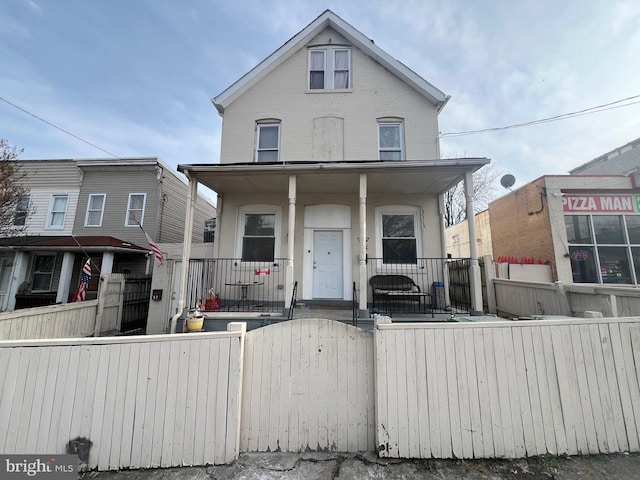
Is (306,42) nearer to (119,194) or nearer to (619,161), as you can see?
(119,194)

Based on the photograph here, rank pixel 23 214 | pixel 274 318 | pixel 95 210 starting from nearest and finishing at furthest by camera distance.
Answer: pixel 274 318 < pixel 23 214 < pixel 95 210

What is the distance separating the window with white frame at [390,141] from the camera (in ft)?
24.9

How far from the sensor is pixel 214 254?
711 cm

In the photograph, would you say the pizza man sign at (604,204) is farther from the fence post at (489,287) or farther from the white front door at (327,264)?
the white front door at (327,264)

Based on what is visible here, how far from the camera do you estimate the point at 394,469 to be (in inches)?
88.4

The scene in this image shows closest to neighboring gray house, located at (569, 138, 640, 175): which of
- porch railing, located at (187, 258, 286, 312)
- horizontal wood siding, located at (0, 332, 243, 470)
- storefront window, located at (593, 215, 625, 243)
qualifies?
storefront window, located at (593, 215, 625, 243)

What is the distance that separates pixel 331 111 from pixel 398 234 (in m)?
4.27

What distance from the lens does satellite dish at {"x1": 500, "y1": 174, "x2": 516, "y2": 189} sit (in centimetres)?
1001

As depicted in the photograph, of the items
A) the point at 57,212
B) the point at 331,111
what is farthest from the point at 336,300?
the point at 57,212

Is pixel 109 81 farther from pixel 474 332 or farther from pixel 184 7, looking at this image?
pixel 474 332

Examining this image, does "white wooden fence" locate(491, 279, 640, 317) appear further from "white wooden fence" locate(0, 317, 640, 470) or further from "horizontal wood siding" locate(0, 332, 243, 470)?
"horizontal wood siding" locate(0, 332, 243, 470)

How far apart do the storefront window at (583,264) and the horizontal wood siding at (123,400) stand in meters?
10.5

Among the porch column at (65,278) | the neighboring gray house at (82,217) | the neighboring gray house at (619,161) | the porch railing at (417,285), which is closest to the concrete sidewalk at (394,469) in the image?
the porch railing at (417,285)

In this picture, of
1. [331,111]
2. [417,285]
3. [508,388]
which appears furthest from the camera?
[331,111]
